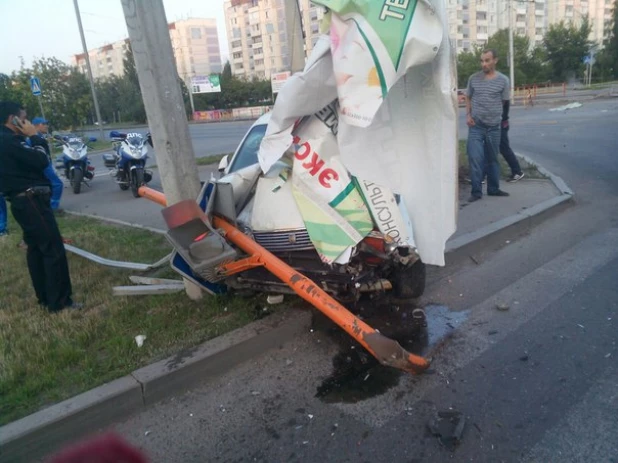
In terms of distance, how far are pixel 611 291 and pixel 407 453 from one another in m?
2.96

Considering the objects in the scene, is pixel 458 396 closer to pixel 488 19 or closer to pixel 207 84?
pixel 207 84

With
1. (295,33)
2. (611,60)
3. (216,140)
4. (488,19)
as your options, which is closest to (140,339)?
(295,33)

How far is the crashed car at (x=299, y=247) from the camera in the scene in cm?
404

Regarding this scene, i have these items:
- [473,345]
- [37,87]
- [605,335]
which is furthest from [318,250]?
[37,87]

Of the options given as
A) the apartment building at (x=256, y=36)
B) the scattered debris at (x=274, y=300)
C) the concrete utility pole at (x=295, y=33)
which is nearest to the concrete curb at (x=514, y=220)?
the scattered debris at (x=274, y=300)

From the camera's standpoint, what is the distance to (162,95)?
443cm

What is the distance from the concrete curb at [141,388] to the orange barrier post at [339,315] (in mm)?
673

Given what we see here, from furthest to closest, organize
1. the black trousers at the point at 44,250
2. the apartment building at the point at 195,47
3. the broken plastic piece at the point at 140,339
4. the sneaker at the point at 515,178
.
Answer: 1. the apartment building at the point at 195,47
2. the sneaker at the point at 515,178
3. the black trousers at the point at 44,250
4. the broken plastic piece at the point at 140,339

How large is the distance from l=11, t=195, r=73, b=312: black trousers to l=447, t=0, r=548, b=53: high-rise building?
9288cm

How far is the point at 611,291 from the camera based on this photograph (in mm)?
4684

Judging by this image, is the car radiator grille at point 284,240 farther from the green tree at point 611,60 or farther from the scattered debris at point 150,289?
the green tree at point 611,60

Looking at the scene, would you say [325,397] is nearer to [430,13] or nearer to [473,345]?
[473,345]

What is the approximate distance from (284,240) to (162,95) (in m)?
1.66

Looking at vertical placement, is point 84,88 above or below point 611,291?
above
